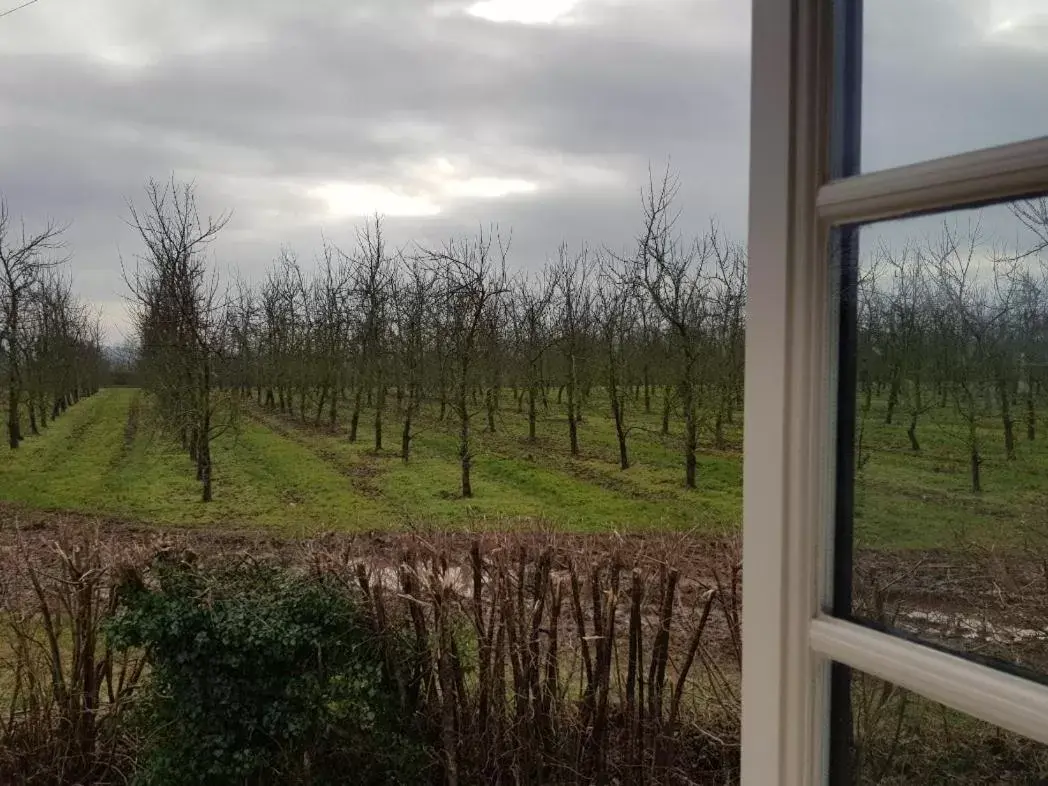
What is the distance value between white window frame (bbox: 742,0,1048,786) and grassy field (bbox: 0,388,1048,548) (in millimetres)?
3425

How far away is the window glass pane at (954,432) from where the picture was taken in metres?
0.37

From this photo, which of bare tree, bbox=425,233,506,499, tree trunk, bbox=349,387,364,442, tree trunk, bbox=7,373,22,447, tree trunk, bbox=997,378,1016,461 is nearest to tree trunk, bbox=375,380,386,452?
tree trunk, bbox=349,387,364,442

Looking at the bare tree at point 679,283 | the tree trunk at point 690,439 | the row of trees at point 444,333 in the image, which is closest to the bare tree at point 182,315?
the row of trees at point 444,333

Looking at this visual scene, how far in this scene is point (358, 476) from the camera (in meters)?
5.51

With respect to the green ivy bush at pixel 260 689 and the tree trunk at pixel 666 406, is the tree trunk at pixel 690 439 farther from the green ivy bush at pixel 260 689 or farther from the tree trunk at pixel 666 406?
the green ivy bush at pixel 260 689

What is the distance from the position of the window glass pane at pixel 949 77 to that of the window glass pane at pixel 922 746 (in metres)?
0.28

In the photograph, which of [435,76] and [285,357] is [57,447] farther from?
[435,76]

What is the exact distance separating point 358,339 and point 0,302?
2.39 meters

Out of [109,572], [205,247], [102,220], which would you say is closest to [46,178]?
[102,220]

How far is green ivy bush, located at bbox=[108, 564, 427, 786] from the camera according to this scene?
1.83m

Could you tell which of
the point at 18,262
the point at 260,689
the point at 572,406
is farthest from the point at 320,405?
the point at 260,689

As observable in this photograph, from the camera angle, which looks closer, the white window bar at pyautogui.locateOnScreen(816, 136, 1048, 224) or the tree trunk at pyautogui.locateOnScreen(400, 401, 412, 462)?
the white window bar at pyautogui.locateOnScreen(816, 136, 1048, 224)

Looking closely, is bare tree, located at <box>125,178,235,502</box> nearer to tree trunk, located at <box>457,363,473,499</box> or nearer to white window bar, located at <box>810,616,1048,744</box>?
tree trunk, located at <box>457,363,473,499</box>

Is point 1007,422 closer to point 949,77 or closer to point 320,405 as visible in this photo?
point 949,77
